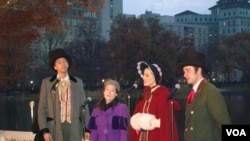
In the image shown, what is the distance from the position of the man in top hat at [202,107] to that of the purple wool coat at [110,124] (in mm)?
927

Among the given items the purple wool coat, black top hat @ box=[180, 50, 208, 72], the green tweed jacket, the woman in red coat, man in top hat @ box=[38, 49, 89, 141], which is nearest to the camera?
the green tweed jacket

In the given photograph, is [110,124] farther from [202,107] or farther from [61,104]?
[202,107]

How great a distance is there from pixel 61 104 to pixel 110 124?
0.81m

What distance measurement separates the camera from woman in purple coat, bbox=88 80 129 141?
17.7ft

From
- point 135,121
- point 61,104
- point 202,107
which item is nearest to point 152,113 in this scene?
point 135,121

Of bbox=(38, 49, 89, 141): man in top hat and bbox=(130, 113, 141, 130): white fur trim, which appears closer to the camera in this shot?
bbox=(130, 113, 141, 130): white fur trim

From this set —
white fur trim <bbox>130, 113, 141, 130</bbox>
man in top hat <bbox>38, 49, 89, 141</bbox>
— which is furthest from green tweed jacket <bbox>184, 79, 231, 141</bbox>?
man in top hat <bbox>38, 49, 89, 141</bbox>

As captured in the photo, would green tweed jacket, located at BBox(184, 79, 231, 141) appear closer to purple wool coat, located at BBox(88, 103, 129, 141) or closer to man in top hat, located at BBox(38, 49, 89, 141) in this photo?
purple wool coat, located at BBox(88, 103, 129, 141)

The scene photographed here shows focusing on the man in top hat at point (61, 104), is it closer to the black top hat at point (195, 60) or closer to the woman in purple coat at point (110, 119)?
the woman in purple coat at point (110, 119)

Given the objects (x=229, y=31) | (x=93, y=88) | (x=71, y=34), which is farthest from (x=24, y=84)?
(x=229, y=31)

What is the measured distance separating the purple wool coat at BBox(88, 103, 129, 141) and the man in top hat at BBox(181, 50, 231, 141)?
0.93 m

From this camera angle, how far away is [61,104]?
5.84m

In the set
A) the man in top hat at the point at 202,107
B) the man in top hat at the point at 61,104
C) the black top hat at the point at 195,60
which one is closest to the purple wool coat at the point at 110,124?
the man in top hat at the point at 61,104

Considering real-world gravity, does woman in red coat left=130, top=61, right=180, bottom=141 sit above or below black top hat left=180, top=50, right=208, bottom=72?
below
